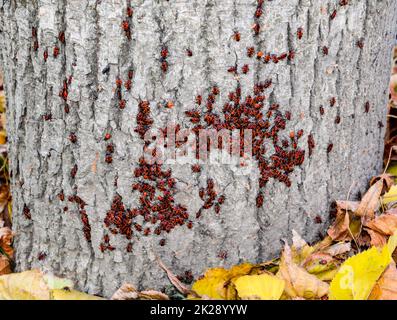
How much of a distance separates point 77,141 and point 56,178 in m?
0.24

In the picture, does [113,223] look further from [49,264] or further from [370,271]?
[370,271]

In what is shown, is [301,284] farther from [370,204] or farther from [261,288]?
[370,204]

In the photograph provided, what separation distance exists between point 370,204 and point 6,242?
1965 mm

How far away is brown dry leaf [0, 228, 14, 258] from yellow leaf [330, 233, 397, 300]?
5.68ft

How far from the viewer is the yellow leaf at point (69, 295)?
106 inches

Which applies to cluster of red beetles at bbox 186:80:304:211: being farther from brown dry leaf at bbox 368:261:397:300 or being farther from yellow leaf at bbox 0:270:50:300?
yellow leaf at bbox 0:270:50:300

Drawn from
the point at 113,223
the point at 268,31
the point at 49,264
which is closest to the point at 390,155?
the point at 268,31

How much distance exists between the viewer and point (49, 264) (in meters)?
2.87

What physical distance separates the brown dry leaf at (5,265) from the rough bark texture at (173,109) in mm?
129

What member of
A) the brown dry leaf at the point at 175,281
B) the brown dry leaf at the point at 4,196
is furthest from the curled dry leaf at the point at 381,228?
the brown dry leaf at the point at 4,196

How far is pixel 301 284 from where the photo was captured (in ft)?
8.39

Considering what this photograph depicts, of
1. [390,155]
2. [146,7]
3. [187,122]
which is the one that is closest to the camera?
[146,7]

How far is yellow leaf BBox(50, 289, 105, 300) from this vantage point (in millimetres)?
2691

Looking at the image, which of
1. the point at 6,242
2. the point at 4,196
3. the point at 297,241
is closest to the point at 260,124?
the point at 297,241
